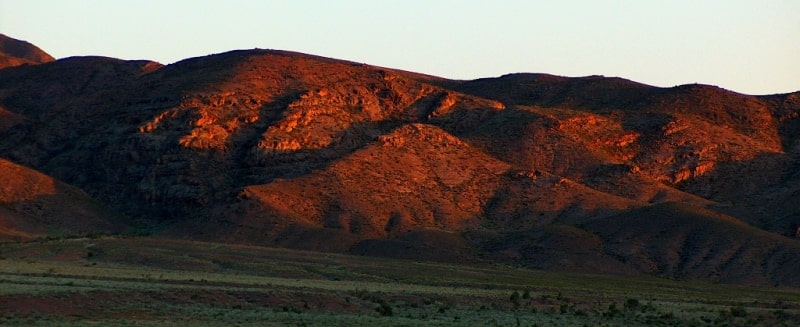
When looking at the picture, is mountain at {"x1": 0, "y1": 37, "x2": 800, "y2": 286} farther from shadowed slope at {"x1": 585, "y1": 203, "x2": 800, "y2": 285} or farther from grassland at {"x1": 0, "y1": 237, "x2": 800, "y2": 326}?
grassland at {"x1": 0, "y1": 237, "x2": 800, "y2": 326}

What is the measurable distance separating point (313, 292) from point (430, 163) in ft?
203

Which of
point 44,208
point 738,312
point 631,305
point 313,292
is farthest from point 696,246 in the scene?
point 44,208

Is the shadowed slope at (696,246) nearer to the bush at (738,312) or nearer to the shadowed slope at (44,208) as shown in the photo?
the bush at (738,312)

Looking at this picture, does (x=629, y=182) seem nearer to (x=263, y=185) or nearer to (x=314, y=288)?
(x=263, y=185)

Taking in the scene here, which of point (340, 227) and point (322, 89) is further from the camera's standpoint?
point (322, 89)

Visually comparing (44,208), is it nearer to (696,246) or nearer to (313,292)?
(696,246)

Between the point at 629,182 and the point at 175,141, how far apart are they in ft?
138

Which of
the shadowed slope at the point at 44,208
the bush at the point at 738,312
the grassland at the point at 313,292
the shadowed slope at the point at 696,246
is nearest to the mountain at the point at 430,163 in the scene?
the shadowed slope at the point at 696,246

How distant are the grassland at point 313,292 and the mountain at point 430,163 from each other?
7918mm

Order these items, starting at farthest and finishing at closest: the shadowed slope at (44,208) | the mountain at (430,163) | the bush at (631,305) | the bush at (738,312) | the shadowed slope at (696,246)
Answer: the shadowed slope at (44,208), the mountain at (430,163), the shadowed slope at (696,246), the bush at (631,305), the bush at (738,312)

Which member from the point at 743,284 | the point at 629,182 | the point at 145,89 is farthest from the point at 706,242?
the point at 145,89

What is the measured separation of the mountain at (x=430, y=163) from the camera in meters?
112

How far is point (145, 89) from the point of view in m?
141

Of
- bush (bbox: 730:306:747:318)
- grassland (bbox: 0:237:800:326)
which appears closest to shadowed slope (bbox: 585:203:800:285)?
grassland (bbox: 0:237:800:326)
